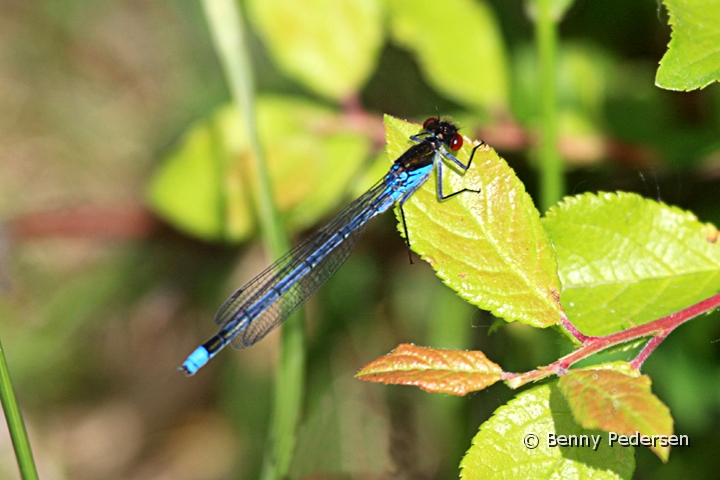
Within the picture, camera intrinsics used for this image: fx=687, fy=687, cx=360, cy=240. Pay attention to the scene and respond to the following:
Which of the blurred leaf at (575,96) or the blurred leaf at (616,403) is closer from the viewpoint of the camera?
the blurred leaf at (616,403)

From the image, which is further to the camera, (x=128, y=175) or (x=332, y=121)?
(x=128, y=175)

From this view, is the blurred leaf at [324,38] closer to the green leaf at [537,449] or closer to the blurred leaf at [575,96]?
the blurred leaf at [575,96]

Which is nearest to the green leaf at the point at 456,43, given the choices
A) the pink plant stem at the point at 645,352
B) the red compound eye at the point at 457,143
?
the red compound eye at the point at 457,143

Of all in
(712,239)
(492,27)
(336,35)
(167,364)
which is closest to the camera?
(712,239)

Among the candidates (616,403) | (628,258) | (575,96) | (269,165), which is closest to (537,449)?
(616,403)

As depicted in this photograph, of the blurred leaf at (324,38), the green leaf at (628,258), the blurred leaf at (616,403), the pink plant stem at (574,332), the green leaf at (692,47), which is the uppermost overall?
the blurred leaf at (324,38)

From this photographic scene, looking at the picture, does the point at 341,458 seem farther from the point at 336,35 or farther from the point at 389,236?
the point at 336,35

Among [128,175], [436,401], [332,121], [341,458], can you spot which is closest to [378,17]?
[332,121]

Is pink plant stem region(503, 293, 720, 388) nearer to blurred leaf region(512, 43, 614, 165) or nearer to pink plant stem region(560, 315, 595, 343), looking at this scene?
Answer: pink plant stem region(560, 315, 595, 343)
